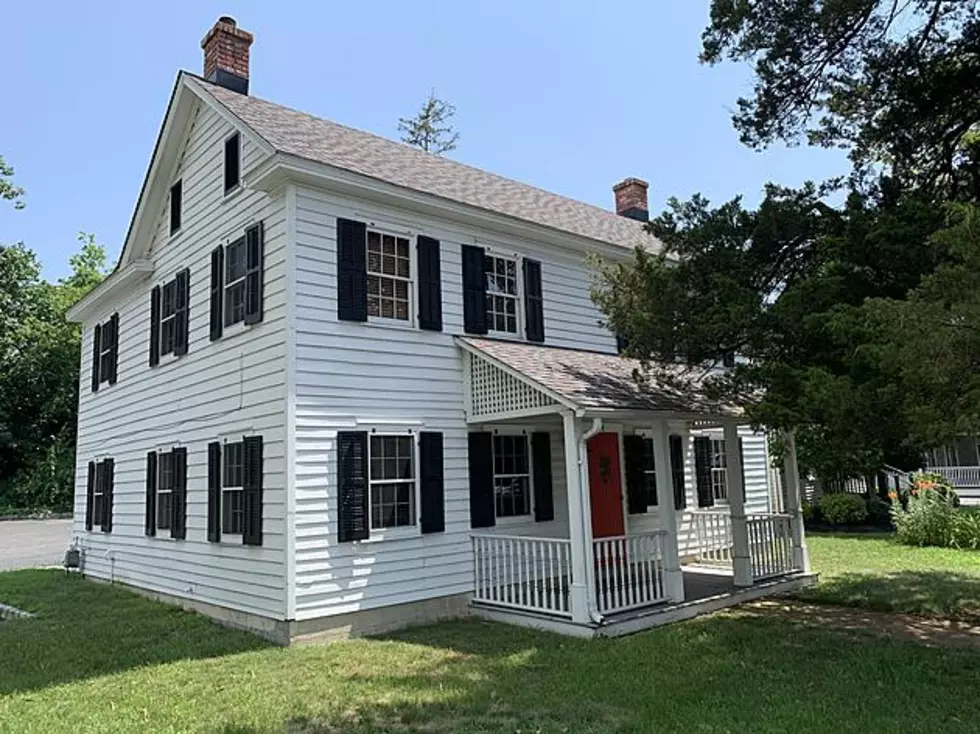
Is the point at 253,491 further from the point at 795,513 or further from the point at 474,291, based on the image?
the point at 795,513

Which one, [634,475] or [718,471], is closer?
[634,475]

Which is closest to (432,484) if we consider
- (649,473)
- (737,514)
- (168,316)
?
(649,473)

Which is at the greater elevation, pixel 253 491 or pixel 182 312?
pixel 182 312

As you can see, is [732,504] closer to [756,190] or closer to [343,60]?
[756,190]

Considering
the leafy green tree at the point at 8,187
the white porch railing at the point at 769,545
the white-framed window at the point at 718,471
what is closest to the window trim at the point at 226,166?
the white porch railing at the point at 769,545

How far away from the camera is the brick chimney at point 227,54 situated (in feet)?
38.8

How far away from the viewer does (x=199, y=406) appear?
10.9 meters

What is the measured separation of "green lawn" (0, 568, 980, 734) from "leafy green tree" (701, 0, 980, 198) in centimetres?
593

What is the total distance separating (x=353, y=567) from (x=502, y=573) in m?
2.24

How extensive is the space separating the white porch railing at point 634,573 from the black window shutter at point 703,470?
422 centimetres

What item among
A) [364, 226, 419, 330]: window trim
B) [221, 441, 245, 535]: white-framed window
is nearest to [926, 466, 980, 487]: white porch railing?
[364, 226, 419, 330]: window trim

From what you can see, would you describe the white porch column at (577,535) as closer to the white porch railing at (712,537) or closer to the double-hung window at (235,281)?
the double-hung window at (235,281)

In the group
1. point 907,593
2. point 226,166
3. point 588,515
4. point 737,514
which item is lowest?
point 907,593

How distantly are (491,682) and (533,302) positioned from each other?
6.49 meters
